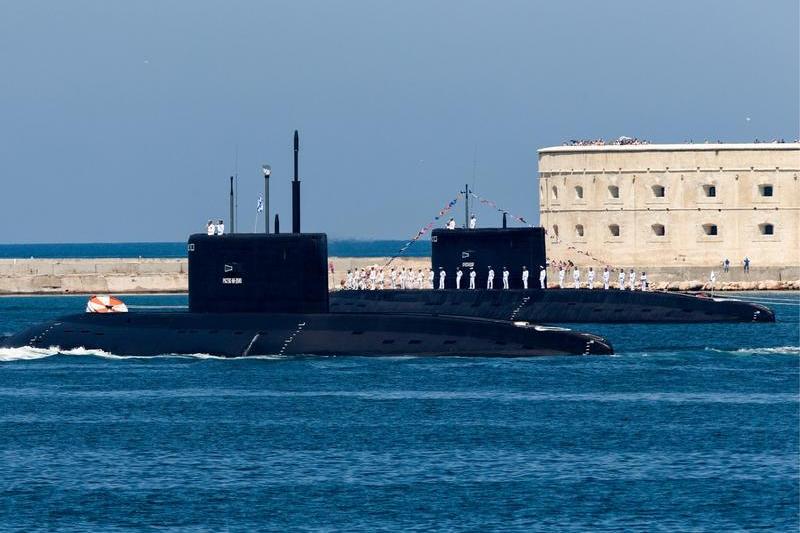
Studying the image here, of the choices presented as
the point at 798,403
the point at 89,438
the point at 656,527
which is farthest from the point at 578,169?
the point at 656,527

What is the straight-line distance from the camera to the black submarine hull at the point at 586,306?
185 ft

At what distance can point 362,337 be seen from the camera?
41.1 m

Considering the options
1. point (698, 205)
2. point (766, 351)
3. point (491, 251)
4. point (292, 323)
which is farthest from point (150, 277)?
point (766, 351)

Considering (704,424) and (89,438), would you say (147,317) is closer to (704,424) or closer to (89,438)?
(89,438)

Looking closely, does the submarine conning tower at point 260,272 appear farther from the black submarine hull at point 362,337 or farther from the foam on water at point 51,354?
the foam on water at point 51,354

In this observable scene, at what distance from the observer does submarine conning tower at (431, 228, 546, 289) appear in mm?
57531

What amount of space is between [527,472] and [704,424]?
19.6 feet

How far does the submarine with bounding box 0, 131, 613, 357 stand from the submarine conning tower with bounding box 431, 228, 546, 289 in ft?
52.4

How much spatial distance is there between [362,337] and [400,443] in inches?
469

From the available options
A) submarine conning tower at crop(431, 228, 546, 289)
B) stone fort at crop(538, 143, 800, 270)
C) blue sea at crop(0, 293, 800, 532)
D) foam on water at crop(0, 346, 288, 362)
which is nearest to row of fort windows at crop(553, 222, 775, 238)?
stone fort at crop(538, 143, 800, 270)

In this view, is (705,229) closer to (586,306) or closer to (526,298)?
(586,306)

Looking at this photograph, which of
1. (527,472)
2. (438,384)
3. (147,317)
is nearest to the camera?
(527,472)

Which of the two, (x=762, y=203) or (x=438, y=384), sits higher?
(x=762, y=203)

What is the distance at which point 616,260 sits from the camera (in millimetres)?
86688
